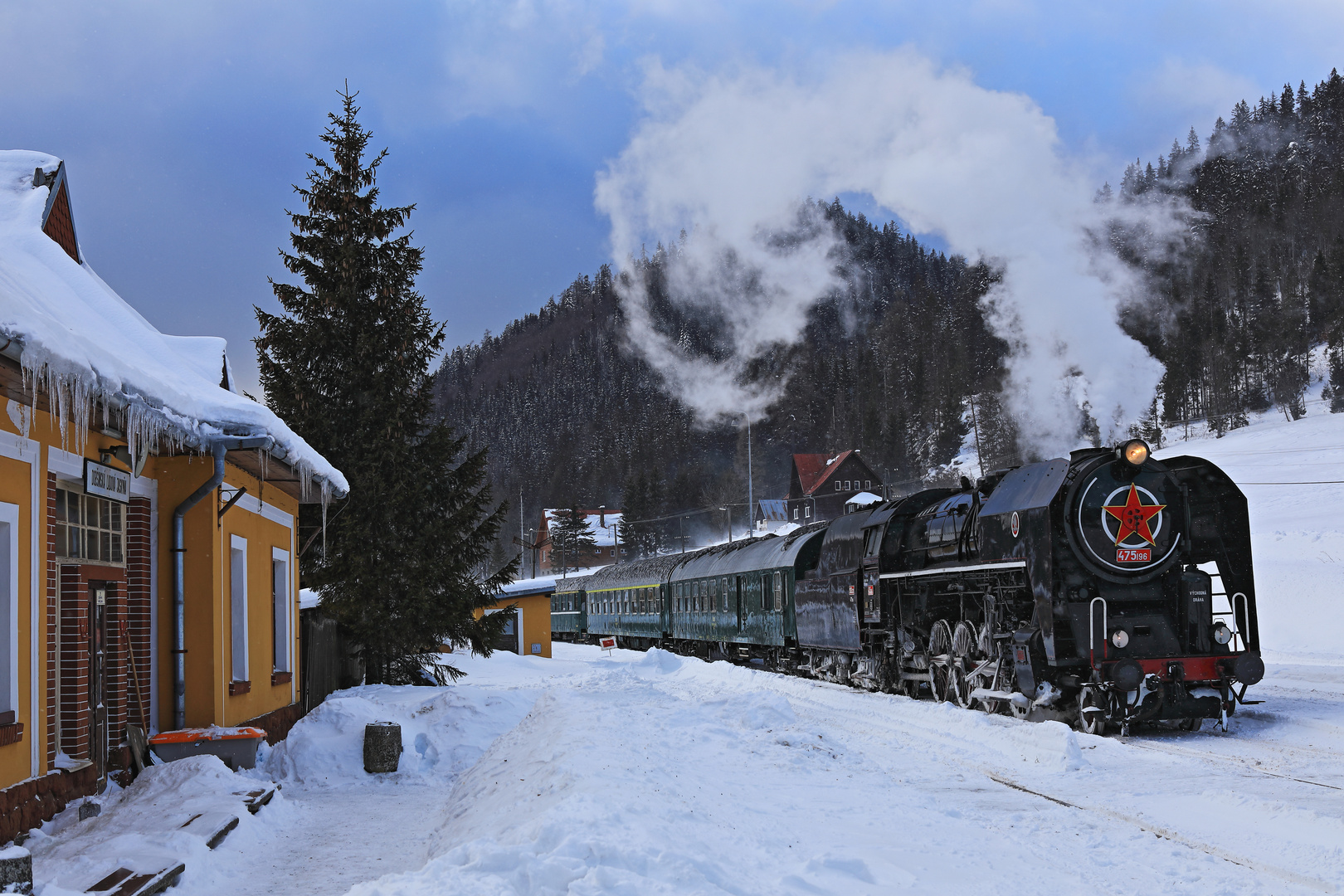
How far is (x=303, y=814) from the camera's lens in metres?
9.22

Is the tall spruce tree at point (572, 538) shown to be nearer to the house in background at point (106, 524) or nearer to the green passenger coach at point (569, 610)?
the green passenger coach at point (569, 610)

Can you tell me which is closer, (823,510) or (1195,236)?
(823,510)

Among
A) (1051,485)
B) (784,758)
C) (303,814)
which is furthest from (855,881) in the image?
(1051,485)

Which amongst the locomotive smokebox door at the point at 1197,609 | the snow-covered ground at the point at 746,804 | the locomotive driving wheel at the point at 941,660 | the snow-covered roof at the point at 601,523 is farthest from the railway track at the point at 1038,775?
the snow-covered roof at the point at 601,523

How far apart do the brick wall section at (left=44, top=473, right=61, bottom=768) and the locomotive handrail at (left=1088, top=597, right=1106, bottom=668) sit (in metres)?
9.45

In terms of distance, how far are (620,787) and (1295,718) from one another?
8.29m

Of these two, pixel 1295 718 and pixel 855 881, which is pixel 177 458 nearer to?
pixel 855 881

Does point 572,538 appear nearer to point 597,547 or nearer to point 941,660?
point 597,547

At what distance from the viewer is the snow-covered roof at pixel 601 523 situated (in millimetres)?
97875

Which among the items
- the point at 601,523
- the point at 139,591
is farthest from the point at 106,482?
the point at 601,523

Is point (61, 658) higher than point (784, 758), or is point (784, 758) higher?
point (61, 658)

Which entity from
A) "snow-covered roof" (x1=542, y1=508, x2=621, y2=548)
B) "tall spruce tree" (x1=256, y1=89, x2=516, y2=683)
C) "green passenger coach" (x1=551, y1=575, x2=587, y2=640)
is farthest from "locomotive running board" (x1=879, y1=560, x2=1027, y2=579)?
"snow-covered roof" (x1=542, y1=508, x2=621, y2=548)

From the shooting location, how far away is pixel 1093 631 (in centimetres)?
1152

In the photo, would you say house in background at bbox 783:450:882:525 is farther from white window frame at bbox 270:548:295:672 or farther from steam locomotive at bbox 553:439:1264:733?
white window frame at bbox 270:548:295:672
